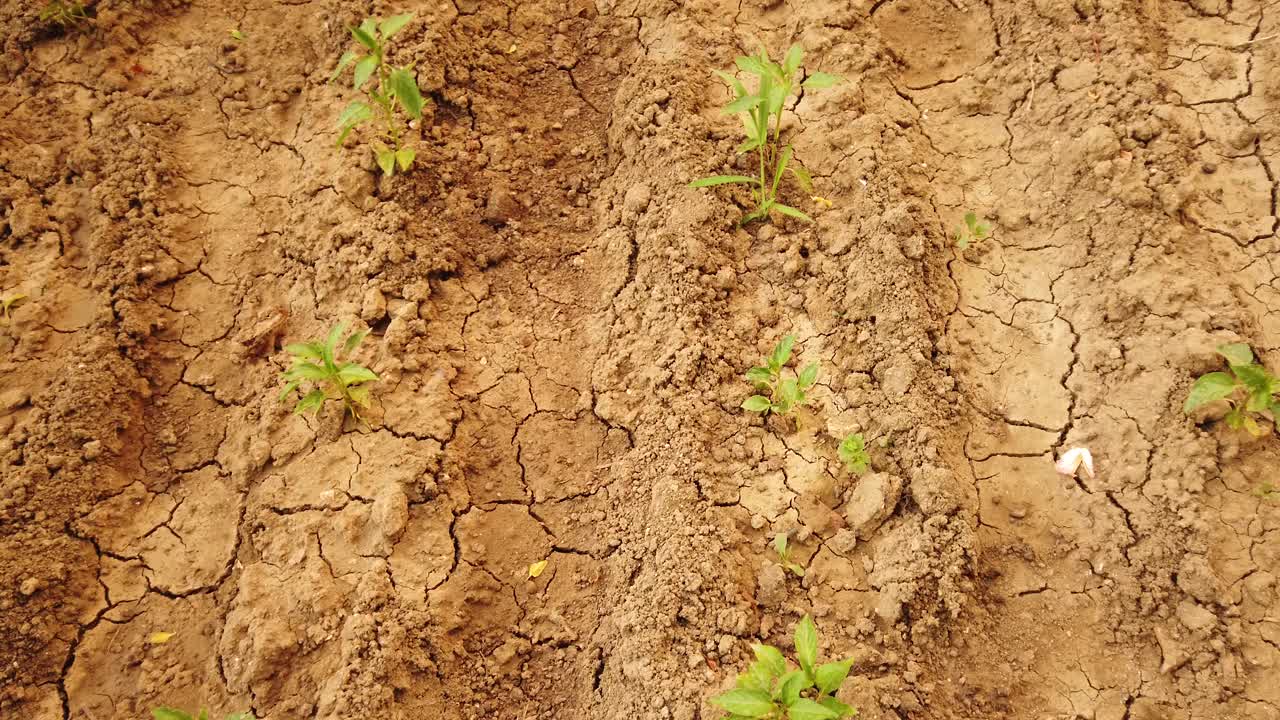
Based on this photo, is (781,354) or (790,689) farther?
(781,354)

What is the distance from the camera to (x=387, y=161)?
3025 mm

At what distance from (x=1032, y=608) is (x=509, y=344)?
6.61 ft

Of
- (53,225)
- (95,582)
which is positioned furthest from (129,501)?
(53,225)

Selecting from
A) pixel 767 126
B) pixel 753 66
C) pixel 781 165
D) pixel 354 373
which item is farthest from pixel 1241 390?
pixel 354 373

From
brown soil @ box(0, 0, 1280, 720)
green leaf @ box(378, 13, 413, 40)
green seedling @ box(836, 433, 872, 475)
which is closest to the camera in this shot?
brown soil @ box(0, 0, 1280, 720)

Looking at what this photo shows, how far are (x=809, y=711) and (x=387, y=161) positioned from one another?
246 cm

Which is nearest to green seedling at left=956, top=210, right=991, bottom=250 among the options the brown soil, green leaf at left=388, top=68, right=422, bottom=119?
the brown soil

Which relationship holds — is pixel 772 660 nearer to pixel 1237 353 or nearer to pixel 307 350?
pixel 1237 353

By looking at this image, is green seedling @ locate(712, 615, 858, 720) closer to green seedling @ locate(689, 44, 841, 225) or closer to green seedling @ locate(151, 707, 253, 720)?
green seedling @ locate(151, 707, 253, 720)

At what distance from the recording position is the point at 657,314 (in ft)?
9.37

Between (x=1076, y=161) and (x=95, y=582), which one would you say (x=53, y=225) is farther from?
(x=1076, y=161)

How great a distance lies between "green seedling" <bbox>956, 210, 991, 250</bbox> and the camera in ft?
9.52

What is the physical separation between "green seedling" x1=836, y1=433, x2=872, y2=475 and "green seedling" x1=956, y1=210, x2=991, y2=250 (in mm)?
926

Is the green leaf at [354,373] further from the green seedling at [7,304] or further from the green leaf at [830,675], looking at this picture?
the green leaf at [830,675]
